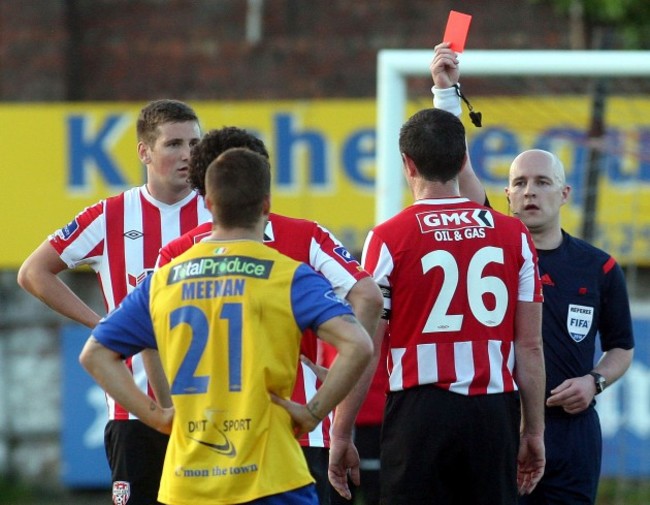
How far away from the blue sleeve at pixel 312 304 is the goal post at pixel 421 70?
12.8 feet

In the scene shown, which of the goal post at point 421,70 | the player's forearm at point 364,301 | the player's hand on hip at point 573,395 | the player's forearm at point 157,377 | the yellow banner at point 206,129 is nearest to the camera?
the player's forearm at point 157,377

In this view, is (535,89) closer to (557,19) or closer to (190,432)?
(557,19)

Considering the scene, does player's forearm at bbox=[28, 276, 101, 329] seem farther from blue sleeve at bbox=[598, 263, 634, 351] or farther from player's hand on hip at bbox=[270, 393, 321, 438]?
blue sleeve at bbox=[598, 263, 634, 351]

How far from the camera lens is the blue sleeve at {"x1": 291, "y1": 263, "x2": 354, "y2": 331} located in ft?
11.6

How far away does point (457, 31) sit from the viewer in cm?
479

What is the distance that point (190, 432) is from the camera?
3566 millimetres

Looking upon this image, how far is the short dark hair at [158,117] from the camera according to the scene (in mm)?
4887

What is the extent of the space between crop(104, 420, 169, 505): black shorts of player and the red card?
189 cm

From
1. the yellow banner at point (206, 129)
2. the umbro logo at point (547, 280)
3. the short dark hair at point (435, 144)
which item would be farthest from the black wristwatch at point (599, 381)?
the yellow banner at point (206, 129)

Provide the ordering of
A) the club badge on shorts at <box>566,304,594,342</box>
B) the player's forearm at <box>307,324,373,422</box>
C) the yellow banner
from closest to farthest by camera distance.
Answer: the player's forearm at <box>307,324,373,422</box>, the club badge on shorts at <box>566,304,594,342</box>, the yellow banner

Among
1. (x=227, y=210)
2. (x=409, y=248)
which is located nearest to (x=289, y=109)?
(x=409, y=248)

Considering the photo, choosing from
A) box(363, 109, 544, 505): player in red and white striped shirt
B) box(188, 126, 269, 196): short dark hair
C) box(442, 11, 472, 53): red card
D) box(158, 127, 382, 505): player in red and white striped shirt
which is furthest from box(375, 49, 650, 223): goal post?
box(188, 126, 269, 196): short dark hair

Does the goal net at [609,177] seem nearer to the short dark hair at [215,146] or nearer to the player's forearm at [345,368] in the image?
the short dark hair at [215,146]

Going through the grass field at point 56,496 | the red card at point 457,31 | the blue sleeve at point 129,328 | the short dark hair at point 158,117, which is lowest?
the grass field at point 56,496
